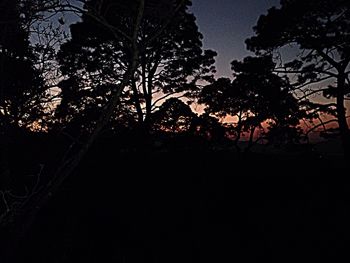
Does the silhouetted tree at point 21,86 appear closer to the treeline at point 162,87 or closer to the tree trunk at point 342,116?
the treeline at point 162,87

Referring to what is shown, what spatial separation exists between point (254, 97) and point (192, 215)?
7730mm

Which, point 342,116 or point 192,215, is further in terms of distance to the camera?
point 342,116

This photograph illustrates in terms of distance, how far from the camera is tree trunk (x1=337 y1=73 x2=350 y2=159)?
11078 mm

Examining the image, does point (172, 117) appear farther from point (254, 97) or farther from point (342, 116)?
point (342, 116)

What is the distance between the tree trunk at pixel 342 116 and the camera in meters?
11.1

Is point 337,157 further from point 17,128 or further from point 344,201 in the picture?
point 17,128

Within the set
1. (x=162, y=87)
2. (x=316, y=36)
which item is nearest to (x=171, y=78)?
(x=162, y=87)

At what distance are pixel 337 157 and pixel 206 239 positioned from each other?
33.8ft

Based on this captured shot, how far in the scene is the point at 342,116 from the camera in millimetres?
11211

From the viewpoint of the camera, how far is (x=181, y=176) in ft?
40.5

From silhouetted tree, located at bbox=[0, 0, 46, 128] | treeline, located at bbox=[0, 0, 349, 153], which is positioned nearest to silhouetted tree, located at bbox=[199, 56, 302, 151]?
treeline, located at bbox=[0, 0, 349, 153]

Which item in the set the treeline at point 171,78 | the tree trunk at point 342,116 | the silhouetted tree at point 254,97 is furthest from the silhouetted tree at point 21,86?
the tree trunk at point 342,116

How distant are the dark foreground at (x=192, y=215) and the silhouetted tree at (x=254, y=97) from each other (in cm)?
208

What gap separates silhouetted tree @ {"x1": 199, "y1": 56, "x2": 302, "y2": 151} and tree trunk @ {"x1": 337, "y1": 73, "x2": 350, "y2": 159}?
4.70 feet
